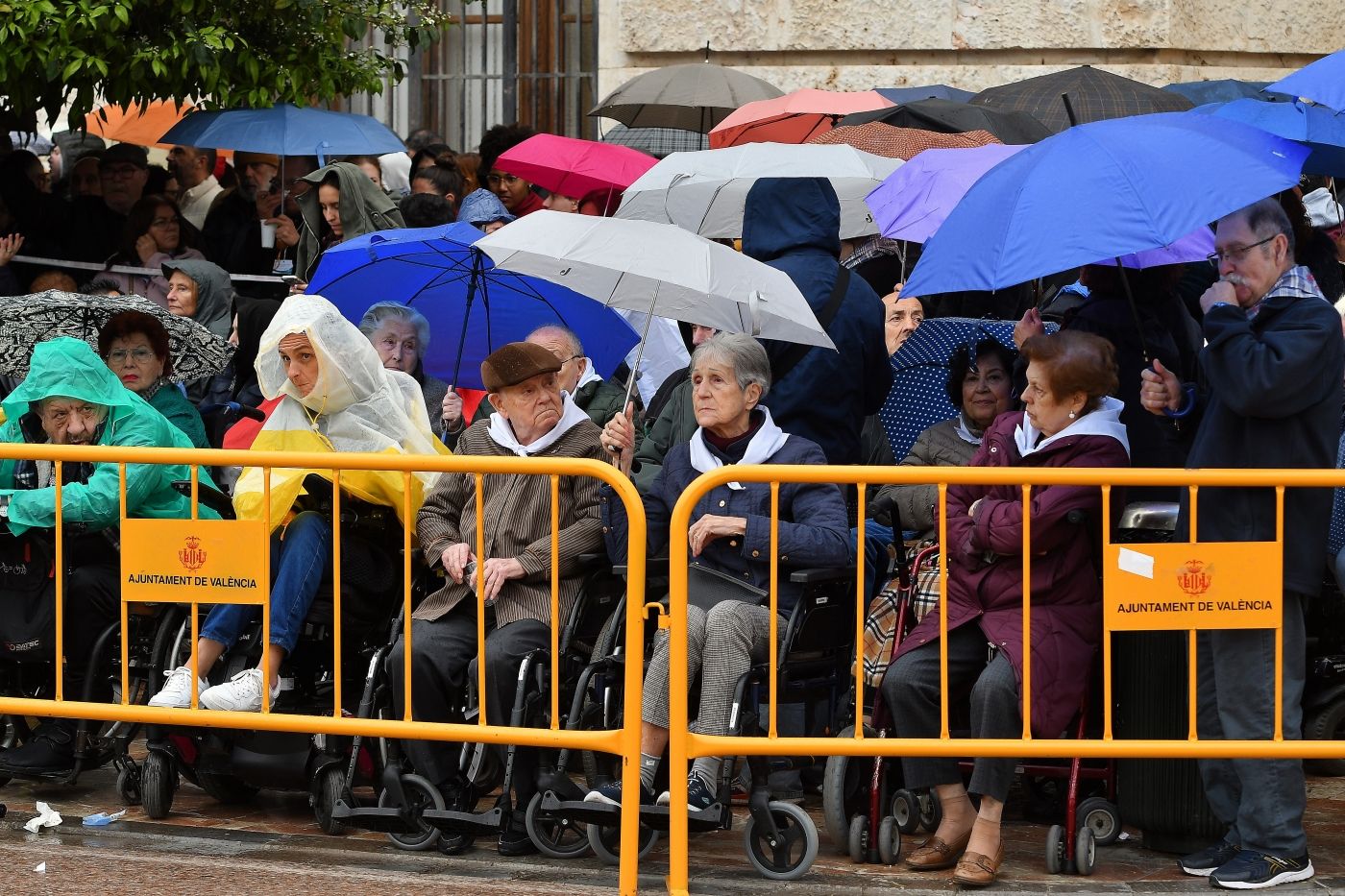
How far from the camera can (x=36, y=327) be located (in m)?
8.04

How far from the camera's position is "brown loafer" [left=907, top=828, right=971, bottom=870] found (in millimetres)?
5895

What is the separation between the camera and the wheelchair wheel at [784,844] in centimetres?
575

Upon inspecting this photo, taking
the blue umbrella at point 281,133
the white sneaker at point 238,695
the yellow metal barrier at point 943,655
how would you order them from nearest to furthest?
the yellow metal barrier at point 943,655 < the white sneaker at point 238,695 < the blue umbrella at point 281,133

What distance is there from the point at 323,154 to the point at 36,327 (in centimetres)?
267

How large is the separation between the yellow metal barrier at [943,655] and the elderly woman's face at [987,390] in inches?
59.0

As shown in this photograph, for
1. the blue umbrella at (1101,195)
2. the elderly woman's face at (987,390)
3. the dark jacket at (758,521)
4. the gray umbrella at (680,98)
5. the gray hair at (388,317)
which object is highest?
the gray umbrella at (680,98)

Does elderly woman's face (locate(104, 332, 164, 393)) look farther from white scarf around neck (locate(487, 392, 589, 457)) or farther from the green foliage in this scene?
the green foliage

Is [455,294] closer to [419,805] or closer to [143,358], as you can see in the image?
[143,358]

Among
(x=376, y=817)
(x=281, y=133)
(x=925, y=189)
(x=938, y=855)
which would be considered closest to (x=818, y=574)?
(x=938, y=855)

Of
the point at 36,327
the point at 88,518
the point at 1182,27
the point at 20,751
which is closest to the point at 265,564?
the point at 88,518

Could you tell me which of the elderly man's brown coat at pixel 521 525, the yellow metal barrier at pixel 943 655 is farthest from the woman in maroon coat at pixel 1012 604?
the elderly man's brown coat at pixel 521 525

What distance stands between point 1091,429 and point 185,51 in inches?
211

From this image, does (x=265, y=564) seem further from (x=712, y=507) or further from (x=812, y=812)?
(x=812, y=812)

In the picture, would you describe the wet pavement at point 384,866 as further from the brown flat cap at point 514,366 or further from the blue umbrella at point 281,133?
the blue umbrella at point 281,133
